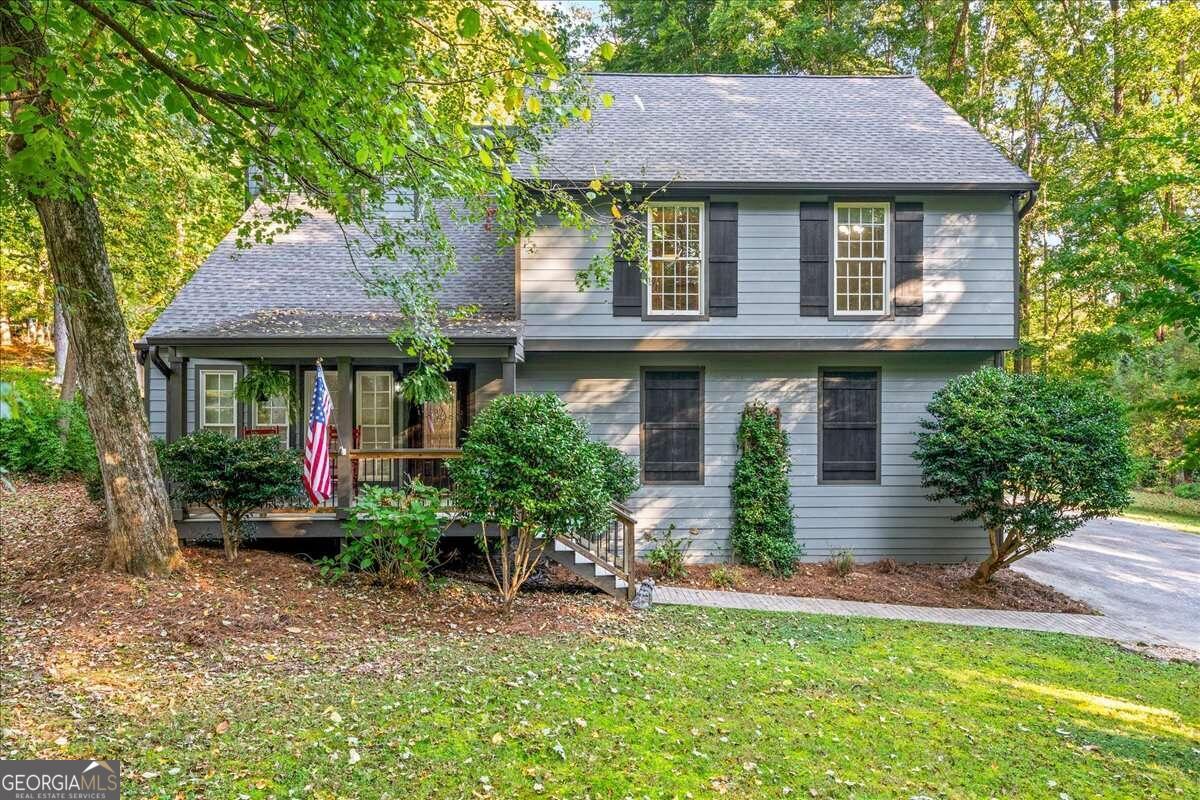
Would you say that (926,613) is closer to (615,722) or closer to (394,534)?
(615,722)

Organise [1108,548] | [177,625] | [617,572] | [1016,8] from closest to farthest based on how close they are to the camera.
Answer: [177,625] → [617,572] → [1108,548] → [1016,8]

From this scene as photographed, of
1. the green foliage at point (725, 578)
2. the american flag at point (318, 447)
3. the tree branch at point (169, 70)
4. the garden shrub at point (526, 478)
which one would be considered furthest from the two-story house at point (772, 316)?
the tree branch at point (169, 70)

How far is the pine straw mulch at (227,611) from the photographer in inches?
209

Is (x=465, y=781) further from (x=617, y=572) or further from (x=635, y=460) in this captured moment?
(x=635, y=460)

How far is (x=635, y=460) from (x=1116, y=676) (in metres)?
6.14

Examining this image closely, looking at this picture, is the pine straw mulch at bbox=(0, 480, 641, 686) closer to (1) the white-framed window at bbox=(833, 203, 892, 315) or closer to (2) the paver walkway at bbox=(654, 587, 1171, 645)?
(2) the paver walkway at bbox=(654, 587, 1171, 645)

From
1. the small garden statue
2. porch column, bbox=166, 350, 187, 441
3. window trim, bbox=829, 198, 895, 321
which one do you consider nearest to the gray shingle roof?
porch column, bbox=166, 350, 187, 441

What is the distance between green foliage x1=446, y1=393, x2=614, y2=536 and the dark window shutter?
19.4 feet

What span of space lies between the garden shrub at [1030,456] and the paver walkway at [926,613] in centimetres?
99

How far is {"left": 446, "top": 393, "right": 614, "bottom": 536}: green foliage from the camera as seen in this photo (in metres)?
6.86

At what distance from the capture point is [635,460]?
984 cm

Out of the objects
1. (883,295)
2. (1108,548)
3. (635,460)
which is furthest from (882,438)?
(1108,548)

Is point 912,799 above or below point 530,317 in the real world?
below

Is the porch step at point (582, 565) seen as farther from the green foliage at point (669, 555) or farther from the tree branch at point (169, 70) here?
the tree branch at point (169, 70)
